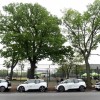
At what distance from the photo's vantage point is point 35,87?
33.0 meters

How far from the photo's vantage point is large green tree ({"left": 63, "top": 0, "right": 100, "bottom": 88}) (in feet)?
142

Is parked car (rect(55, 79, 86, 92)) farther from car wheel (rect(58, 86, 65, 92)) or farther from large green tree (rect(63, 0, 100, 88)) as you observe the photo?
large green tree (rect(63, 0, 100, 88))

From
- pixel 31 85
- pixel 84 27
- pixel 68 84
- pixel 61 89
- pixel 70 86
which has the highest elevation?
pixel 84 27

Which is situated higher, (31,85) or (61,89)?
(31,85)

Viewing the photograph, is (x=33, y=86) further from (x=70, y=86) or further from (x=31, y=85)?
(x=70, y=86)

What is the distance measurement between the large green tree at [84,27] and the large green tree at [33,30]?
2648mm

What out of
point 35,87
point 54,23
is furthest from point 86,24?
point 35,87

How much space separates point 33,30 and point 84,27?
28.7ft

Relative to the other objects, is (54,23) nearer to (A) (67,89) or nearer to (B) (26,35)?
(B) (26,35)

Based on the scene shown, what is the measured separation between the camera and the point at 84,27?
144 ft

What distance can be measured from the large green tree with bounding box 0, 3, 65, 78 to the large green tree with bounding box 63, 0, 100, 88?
2648 millimetres

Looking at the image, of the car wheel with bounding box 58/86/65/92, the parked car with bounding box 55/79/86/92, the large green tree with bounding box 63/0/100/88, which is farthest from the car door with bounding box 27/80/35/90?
the large green tree with bounding box 63/0/100/88

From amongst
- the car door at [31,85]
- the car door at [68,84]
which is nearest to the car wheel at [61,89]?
the car door at [68,84]

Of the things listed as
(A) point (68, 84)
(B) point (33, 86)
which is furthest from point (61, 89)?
(B) point (33, 86)
